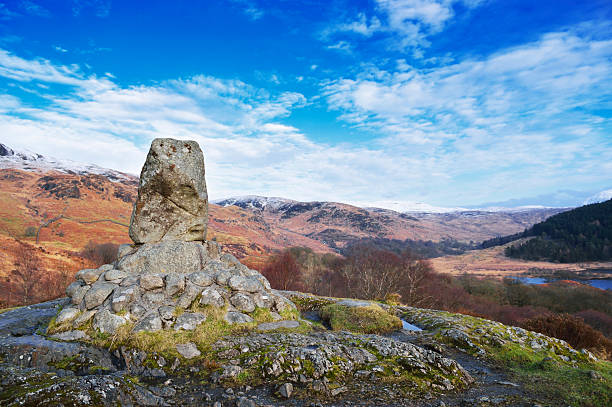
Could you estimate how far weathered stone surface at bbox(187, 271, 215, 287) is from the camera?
13.4 metres

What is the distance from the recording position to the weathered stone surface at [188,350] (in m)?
9.73

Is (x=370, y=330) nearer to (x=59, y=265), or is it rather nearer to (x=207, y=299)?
(x=207, y=299)

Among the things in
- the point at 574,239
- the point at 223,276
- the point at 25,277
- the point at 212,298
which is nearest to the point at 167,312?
the point at 212,298

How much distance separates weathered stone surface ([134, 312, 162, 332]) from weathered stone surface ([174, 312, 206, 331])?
623 millimetres

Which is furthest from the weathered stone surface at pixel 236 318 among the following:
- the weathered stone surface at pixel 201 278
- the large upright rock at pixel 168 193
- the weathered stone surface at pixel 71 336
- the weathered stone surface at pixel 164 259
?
the large upright rock at pixel 168 193

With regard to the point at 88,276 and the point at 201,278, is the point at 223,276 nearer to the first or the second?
the point at 201,278

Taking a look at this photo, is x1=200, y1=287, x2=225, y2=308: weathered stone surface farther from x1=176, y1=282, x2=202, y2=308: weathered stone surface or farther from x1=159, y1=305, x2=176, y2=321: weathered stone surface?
x1=159, y1=305, x2=176, y2=321: weathered stone surface

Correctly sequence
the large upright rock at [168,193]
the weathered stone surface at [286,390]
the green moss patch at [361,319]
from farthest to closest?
the green moss patch at [361,319] → the large upright rock at [168,193] → the weathered stone surface at [286,390]

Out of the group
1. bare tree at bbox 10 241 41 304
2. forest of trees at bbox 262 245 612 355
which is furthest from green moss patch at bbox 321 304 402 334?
bare tree at bbox 10 241 41 304

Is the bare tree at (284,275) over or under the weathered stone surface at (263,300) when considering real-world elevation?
under

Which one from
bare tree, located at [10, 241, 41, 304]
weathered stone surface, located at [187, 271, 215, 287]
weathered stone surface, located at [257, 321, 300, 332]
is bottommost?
bare tree, located at [10, 241, 41, 304]

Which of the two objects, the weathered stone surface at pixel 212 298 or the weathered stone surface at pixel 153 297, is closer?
the weathered stone surface at pixel 153 297

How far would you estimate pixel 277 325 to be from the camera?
12.8 meters

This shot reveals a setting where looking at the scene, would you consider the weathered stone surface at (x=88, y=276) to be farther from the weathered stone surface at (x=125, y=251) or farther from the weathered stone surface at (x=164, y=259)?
the weathered stone surface at (x=125, y=251)
